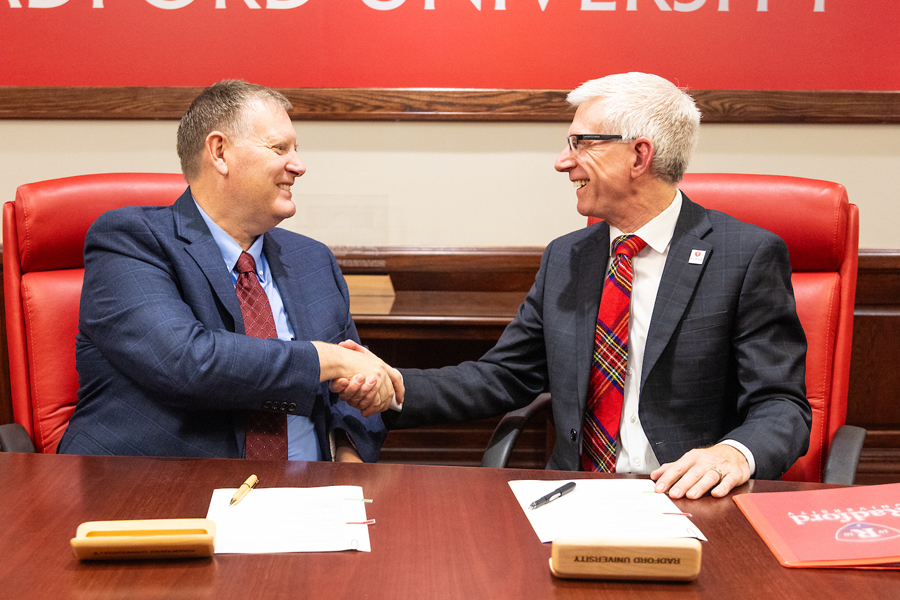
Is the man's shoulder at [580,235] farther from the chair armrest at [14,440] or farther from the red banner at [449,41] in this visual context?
the chair armrest at [14,440]

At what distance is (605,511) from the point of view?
1.11 metres

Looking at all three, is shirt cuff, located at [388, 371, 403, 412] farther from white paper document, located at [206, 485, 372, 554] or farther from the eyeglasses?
the eyeglasses

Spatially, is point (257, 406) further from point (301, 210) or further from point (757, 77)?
point (757, 77)

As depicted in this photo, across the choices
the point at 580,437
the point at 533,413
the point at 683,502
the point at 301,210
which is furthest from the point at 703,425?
the point at 301,210

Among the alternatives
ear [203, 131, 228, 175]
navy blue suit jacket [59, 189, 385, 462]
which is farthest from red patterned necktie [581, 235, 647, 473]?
ear [203, 131, 228, 175]

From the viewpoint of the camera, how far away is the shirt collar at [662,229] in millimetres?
1751

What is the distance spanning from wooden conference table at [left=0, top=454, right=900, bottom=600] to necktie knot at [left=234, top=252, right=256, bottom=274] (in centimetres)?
59

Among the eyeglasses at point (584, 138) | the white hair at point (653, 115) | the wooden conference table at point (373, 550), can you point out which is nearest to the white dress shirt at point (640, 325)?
the white hair at point (653, 115)

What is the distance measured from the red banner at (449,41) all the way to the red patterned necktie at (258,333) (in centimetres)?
109

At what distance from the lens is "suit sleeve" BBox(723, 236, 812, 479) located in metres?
1.56

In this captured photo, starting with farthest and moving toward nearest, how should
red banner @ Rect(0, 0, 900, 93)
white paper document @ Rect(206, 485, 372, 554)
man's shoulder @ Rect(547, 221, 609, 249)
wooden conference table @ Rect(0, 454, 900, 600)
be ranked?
1. red banner @ Rect(0, 0, 900, 93)
2. man's shoulder @ Rect(547, 221, 609, 249)
3. white paper document @ Rect(206, 485, 372, 554)
4. wooden conference table @ Rect(0, 454, 900, 600)

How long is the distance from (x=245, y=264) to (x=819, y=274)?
1420mm

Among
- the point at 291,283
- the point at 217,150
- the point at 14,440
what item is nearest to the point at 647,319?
the point at 291,283

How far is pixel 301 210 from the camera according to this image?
2.64m
